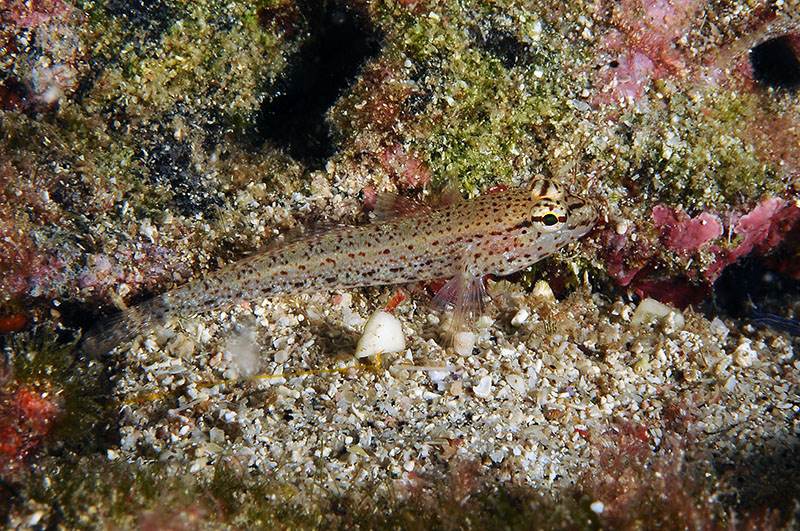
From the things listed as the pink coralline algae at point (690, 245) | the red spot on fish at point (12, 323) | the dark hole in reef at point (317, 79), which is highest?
the dark hole in reef at point (317, 79)

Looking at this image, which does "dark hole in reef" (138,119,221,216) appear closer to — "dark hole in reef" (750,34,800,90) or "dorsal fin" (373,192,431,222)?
"dorsal fin" (373,192,431,222)

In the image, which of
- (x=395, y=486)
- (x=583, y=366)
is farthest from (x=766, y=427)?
(x=395, y=486)

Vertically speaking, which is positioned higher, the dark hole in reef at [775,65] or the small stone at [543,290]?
the dark hole in reef at [775,65]

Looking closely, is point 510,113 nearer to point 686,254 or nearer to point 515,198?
point 515,198

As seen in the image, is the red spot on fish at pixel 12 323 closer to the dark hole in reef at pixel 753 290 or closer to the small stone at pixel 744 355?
the small stone at pixel 744 355

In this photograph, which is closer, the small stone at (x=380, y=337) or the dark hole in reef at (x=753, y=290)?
the small stone at (x=380, y=337)

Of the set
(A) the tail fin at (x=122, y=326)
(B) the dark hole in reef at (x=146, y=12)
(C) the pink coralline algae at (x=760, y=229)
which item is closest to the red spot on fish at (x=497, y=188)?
(C) the pink coralline algae at (x=760, y=229)

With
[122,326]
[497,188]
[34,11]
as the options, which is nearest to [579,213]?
[497,188]
